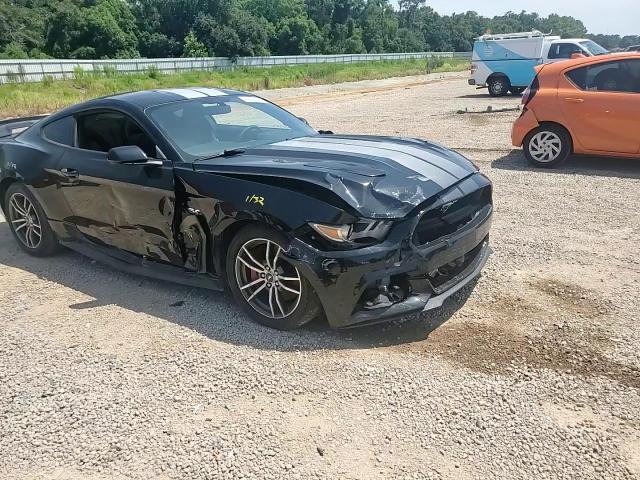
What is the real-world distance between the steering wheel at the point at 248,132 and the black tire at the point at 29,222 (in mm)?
2095

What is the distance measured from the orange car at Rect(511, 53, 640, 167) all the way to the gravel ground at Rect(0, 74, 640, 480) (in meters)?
3.29

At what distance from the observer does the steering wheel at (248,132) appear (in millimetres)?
4688

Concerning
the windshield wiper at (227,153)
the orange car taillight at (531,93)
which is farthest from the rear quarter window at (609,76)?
the windshield wiper at (227,153)

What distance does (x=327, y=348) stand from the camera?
361 cm

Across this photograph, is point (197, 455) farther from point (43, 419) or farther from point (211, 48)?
point (211, 48)

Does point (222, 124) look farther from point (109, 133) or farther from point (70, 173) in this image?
point (70, 173)

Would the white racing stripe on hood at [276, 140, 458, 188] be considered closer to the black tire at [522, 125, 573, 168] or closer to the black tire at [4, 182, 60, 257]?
the black tire at [4, 182, 60, 257]

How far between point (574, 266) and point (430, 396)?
2317 millimetres

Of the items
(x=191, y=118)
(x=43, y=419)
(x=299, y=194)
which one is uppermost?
(x=191, y=118)

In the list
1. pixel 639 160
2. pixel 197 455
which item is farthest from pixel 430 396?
pixel 639 160

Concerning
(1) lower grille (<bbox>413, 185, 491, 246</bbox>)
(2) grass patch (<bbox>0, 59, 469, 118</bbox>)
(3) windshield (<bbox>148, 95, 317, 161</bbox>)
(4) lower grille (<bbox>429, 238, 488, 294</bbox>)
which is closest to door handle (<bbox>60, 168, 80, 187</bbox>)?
(3) windshield (<bbox>148, 95, 317, 161</bbox>)

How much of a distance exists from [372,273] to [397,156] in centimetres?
108

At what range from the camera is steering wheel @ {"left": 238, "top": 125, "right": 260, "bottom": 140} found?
4688mm

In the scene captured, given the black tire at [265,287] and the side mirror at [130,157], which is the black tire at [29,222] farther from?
the black tire at [265,287]
